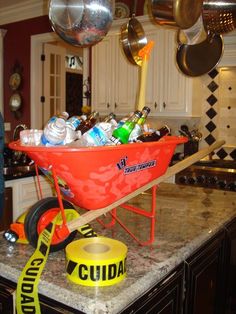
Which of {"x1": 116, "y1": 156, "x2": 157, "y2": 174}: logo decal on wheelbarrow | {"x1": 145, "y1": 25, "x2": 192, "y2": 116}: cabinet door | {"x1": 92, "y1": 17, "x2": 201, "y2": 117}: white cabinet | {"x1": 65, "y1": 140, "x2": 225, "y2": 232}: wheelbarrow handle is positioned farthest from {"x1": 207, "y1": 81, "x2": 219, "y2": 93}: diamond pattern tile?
{"x1": 116, "y1": 156, "x2": 157, "y2": 174}: logo decal on wheelbarrow

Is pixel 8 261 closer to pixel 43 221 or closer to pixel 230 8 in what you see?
pixel 43 221

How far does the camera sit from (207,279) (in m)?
1.58

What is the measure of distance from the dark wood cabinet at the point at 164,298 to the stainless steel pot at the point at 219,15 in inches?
64.5

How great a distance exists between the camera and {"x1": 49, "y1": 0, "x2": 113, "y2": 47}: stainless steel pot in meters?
1.81

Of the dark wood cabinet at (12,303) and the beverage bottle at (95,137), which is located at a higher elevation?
the beverage bottle at (95,137)

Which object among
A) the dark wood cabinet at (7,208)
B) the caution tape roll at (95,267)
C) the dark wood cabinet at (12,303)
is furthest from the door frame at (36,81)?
the caution tape roll at (95,267)

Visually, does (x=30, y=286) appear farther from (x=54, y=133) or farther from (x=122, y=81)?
(x=122, y=81)

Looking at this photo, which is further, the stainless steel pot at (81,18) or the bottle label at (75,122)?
the stainless steel pot at (81,18)

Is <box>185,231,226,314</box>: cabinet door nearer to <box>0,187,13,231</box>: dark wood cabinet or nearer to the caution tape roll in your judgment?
the caution tape roll

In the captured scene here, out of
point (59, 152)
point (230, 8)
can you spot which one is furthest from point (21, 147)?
point (230, 8)

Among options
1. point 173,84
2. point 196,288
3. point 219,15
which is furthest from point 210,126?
point 196,288

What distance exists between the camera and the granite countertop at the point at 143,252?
3.15ft

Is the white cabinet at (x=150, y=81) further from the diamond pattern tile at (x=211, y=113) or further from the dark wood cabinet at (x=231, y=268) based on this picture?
the dark wood cabinet at (x=231, y=268)

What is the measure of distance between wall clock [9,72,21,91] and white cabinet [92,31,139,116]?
4.98 feet
